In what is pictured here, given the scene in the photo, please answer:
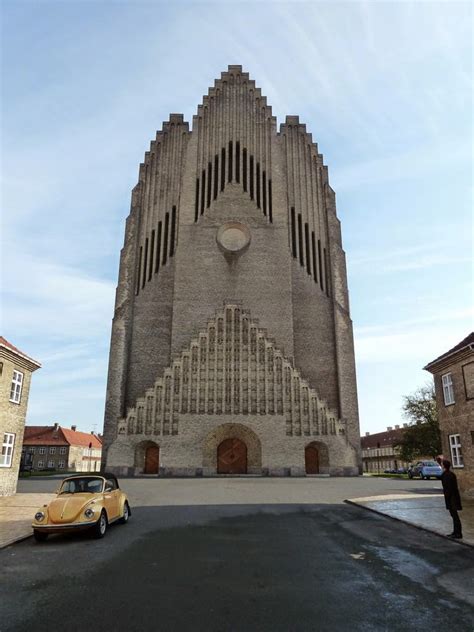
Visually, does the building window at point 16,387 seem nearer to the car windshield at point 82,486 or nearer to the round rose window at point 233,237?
the car windshield at point 82,486

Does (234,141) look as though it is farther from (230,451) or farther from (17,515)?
(17,515)

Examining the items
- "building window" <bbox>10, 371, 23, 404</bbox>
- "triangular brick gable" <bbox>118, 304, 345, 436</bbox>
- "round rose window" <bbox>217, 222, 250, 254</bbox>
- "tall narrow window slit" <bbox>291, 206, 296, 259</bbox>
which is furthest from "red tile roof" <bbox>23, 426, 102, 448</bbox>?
"building window" <bbox>10, 371, 23, 404</bbox>

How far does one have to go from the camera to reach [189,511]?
1450 cm

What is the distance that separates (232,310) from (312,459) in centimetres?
1414

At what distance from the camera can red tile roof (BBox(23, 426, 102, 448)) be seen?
7906 centimetres

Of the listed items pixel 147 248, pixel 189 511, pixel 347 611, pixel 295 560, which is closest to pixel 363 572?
pixel 295 560

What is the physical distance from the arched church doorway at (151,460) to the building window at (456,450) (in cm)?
2366

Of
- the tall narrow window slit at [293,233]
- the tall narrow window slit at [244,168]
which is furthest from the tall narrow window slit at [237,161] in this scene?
the tall narrow window slit at [293,233]

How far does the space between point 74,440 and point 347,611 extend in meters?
84.8

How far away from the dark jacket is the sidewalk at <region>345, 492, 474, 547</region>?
65 cm

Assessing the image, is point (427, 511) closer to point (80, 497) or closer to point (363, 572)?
point (363, 572)

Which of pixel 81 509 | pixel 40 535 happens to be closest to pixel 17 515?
pixel 40 535

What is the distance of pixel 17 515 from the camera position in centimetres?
1391

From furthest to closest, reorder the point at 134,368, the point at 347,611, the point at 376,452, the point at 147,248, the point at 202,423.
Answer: the point at 376,452 < the point at 147,248 < the point at 134,368 < the point at 202,423 < the point at 347,611
